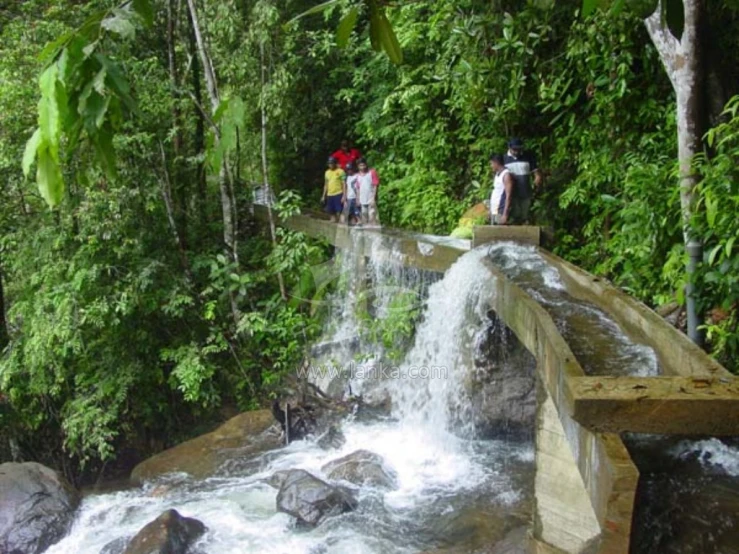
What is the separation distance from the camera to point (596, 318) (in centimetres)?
610

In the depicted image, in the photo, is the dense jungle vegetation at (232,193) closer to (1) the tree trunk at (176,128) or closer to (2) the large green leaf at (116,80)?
(1) the tree trunk at (176,128)

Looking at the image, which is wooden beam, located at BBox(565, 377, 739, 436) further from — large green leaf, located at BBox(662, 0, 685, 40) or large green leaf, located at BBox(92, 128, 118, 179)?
large green leaf, located at BBox(92, 128, 118, 179)

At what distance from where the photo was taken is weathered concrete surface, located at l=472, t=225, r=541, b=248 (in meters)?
8.77

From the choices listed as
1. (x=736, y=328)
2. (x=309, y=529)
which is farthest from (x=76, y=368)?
(x=736, y=328)

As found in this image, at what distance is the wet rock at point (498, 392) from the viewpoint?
8.68 m

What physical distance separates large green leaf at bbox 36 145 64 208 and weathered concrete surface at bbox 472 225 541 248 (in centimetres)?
763

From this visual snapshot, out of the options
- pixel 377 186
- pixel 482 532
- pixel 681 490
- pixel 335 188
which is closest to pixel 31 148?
pixel 681 490

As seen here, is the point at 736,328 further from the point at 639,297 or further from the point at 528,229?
the point at 528,229

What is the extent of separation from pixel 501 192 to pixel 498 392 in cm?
277

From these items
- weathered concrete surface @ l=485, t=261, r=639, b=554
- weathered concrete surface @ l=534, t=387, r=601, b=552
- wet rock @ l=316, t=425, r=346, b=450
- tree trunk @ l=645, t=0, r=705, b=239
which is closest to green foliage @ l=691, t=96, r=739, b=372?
tree trunk @ l=645, t=0, r=705, b=239

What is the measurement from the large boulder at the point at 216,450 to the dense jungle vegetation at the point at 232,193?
74 centimetres

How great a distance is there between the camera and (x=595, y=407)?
346cm

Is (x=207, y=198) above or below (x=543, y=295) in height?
above

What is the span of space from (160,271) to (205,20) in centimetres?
472
